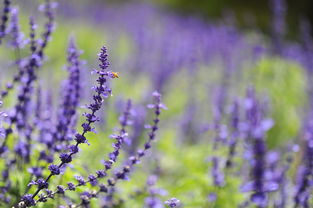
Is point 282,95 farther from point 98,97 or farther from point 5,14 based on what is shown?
point 98,97

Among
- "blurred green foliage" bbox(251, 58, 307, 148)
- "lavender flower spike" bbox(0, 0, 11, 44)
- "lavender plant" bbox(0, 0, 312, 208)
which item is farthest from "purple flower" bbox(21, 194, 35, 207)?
"blurred green foliage" bbox(251, 58, 307, 148)

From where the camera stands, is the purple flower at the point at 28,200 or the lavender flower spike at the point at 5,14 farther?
the lavender flower spike at the point at 5,14

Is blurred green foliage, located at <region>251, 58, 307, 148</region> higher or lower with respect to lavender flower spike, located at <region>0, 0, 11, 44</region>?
higher

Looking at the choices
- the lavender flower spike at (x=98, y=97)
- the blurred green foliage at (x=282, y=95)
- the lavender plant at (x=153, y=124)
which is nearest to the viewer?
the lavender flower spike at (x=98, y=97)

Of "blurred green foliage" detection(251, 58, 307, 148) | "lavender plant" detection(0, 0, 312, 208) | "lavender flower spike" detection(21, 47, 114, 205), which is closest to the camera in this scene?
"lavender flower spike" detection(21, 47, 114, 205)

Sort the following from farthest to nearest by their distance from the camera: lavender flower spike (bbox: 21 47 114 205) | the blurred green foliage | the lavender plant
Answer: the blurred green foliage
the lavender plant
lavender flower spike (bbox: 21 47 114 205)

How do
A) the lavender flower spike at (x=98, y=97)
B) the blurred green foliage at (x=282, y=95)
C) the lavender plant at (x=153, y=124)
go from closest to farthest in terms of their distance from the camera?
1. the lavender flower spike at (x=98, y=97)
2. the lavender plant at (x=153, y=124)
3. the blurred green foliage at (x=282, y=95)

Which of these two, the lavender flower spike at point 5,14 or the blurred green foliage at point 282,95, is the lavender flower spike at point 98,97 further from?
the blurred green foliage at point 282,95

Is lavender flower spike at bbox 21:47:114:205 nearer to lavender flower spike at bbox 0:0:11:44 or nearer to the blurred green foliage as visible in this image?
lavender flower spike at bbox 0:0:11:44

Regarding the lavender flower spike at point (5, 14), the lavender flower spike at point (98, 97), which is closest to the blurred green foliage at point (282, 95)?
the lavender flower spike at point (5, 14)

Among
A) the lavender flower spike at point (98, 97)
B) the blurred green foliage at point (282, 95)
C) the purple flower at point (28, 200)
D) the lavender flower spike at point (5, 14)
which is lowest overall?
the purple flower at point (28, 200)

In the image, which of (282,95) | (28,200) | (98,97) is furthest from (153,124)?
(282,95)

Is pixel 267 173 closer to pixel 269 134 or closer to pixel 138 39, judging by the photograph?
pixel 269 134

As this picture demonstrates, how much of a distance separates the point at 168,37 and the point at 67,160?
869cm
